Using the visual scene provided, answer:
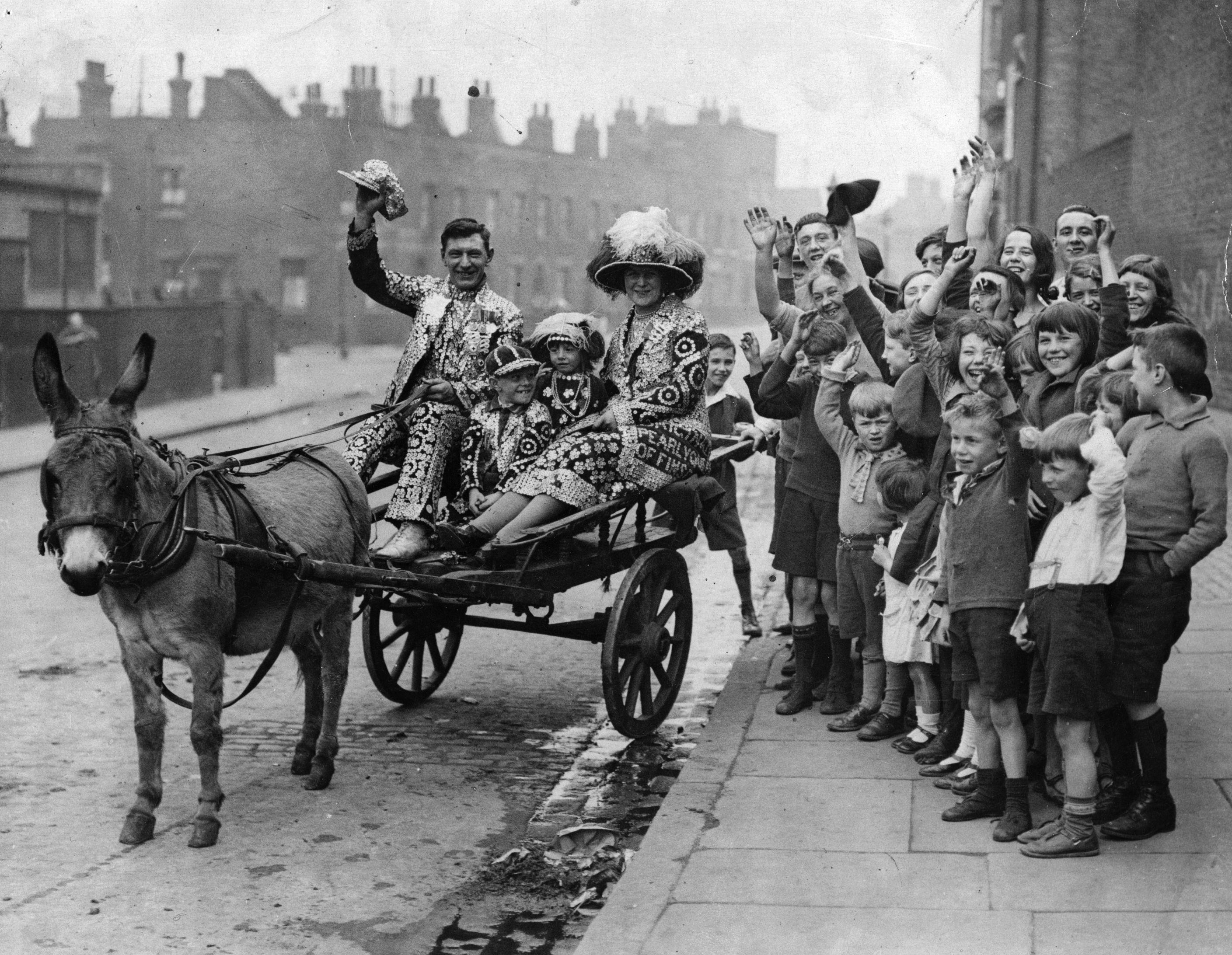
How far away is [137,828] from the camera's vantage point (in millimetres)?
5617

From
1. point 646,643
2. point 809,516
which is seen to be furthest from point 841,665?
point 646,643

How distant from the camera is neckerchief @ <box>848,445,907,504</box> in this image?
21.8 ft

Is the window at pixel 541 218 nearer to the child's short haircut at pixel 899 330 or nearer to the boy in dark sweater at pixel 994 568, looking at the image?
the child's short haircut at pixel 899 330

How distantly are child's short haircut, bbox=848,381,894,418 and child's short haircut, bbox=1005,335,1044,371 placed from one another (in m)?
0.56

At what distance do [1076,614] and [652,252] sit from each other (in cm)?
305

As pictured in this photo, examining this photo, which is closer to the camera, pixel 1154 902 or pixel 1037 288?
pixel 1154 902

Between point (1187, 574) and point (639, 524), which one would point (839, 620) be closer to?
point (639, 524)

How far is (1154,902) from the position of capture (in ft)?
15.2

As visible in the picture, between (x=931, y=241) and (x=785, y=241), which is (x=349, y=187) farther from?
(x=931, y=241)

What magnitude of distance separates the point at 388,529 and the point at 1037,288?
308 inches

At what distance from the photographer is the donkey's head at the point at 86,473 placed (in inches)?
201

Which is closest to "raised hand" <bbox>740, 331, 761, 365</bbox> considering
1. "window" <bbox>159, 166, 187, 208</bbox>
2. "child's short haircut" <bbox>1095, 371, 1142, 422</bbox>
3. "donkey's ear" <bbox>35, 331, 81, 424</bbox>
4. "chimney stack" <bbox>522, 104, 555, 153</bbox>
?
"child's short haircut" <bbox>1095, 371, 1142, 422</bbox>

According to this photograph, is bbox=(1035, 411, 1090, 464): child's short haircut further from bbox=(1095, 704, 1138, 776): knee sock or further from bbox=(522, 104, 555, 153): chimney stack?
bbox=(522, 104, 555, 153): chimney stack

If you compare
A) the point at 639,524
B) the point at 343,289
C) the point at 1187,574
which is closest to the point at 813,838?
the point at 1187,574
